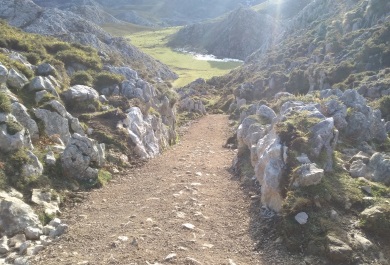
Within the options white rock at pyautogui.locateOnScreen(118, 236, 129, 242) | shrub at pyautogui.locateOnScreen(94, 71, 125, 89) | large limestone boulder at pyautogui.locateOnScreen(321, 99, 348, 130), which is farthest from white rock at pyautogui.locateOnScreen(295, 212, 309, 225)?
shrub at pyautogui.locateOnScreen(94, 71, 125, 89)

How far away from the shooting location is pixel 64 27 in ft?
247

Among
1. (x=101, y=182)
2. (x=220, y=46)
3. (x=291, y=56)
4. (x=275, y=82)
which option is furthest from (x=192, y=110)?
(x=220, y=46)

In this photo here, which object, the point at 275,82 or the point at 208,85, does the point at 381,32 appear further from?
the point at 208,85

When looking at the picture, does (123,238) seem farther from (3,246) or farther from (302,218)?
(302,218)

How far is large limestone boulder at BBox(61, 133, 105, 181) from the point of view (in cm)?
1636

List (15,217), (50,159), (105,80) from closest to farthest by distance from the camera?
(15,217), (50,159), (105,80)

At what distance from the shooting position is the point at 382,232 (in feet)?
34.7

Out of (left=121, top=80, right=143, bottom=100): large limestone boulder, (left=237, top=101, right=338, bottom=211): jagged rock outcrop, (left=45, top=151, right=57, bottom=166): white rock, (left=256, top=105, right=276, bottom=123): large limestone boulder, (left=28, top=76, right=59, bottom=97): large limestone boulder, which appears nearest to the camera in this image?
(left=237, top=101, right=338, bottom=211): jagged rock outcrop

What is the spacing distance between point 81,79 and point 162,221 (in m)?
17.7

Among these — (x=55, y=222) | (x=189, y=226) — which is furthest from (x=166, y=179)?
(x=55, y=222)

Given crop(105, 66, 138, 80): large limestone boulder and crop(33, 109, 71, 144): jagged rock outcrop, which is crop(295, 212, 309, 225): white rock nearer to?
crop(33, 109, 71, 144): jagged rock outcrop

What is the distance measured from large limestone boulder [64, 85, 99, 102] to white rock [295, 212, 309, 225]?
16706 millimetres

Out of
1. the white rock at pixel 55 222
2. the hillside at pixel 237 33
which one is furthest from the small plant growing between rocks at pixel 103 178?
the hillside at pixel 237 33

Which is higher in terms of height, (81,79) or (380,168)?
(81,79)
